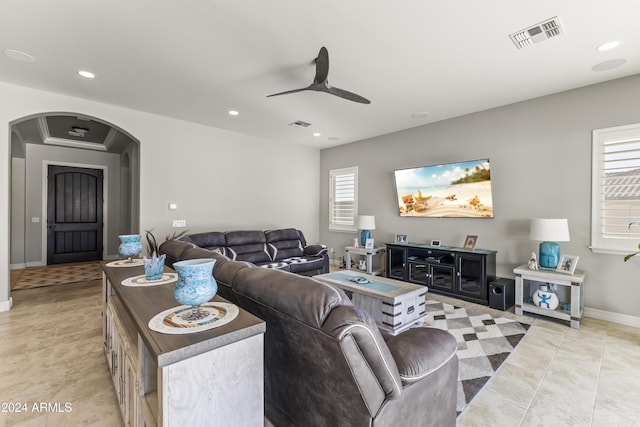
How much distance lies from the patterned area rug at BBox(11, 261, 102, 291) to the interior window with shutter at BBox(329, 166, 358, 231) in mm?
4777

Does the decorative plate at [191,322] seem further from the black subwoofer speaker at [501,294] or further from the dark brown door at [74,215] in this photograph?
the dark brown door at [74,215]

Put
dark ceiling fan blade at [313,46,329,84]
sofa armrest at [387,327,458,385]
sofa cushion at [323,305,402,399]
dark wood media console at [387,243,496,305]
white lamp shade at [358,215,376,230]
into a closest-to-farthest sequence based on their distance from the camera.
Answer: sofa cushion at [323,305,402,399] < sofa armrest at [387,327,458,385] < dark ceiling fan blade at [313,46,329,84] < dark wood media console at [387,243,496,305] < white lamp shade at [358,215,376,230]

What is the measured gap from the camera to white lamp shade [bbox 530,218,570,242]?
329cm

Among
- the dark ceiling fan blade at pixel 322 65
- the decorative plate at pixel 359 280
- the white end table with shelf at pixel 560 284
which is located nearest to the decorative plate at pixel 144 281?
the decorative plate at pixel 359 280

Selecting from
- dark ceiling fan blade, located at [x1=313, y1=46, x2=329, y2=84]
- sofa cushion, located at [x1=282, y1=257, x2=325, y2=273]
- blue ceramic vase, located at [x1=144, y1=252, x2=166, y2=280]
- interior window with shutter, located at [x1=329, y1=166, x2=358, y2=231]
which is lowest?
sofa cushion, located at [x1=282, y1=257, x2=325, y2=273]

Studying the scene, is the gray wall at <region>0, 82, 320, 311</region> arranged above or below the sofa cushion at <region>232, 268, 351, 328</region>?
above

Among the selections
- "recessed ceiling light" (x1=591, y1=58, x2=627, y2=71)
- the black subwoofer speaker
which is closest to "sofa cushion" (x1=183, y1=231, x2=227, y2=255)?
the black subwoofer speaker

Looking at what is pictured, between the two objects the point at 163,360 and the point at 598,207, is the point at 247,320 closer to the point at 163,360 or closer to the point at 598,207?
the point at 163,360

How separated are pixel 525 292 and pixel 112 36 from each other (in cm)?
536

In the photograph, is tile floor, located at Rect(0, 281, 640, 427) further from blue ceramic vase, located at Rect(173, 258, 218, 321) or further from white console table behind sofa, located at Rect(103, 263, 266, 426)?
blue ceramic vase, located at Rect(173, 258, 218, 321)

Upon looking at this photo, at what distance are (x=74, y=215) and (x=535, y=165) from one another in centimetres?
912

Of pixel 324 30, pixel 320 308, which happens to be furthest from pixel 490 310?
pixel 324 30

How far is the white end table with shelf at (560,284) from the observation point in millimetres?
3113

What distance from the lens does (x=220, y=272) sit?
174 centimetres
